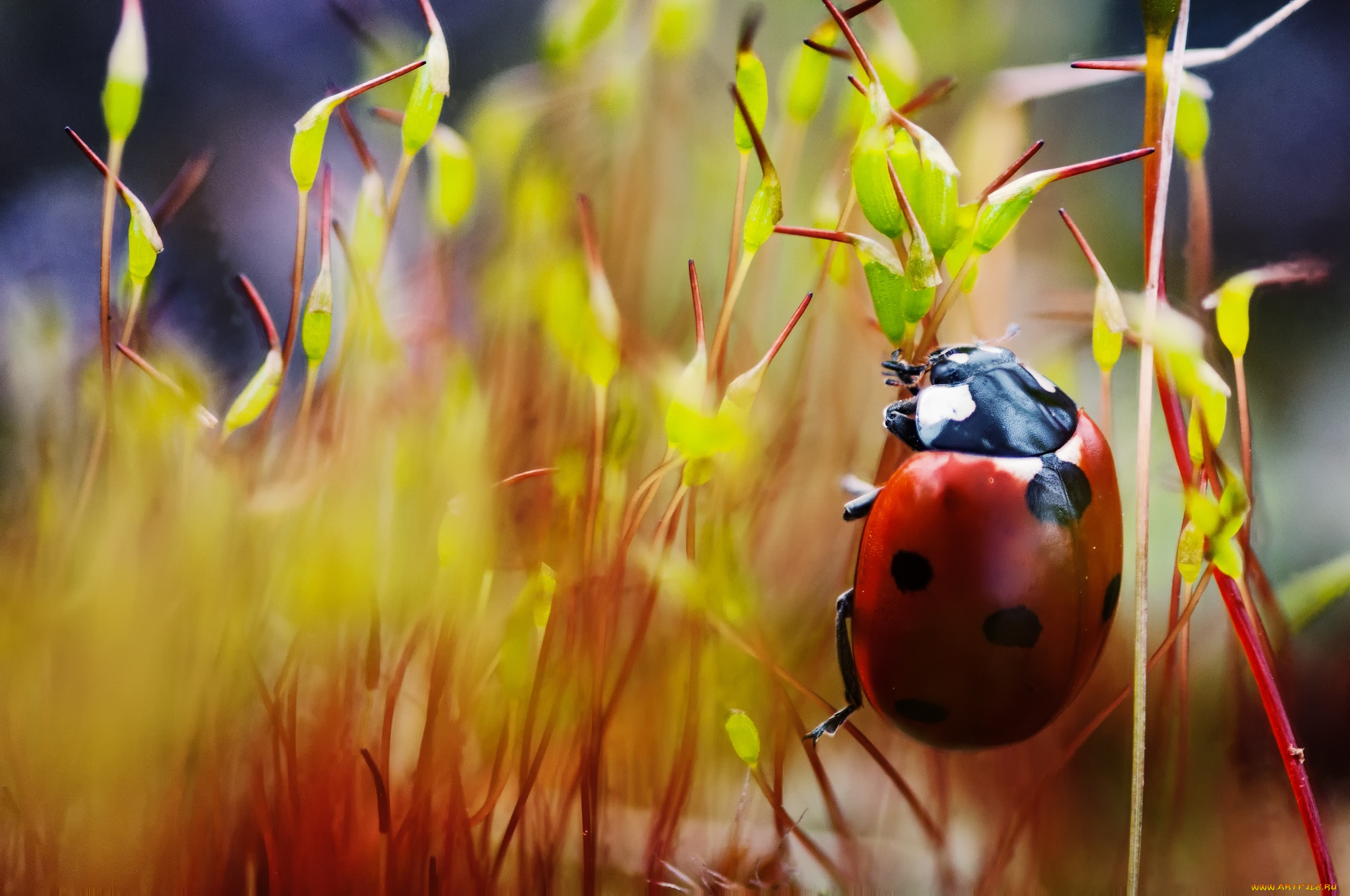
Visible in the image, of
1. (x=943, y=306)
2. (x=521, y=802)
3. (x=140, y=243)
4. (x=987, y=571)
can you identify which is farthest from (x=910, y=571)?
(x=140, y=243)

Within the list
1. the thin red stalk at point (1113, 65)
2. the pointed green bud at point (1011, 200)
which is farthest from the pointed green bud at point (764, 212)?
the thin red stalk at point (1113, 65)

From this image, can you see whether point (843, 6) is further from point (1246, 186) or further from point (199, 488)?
point (199, 488)

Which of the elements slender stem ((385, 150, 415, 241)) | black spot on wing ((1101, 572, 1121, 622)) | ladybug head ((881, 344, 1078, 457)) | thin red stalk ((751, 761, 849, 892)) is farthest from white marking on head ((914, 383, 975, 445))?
slender stem ((385, 150, 415, 241))

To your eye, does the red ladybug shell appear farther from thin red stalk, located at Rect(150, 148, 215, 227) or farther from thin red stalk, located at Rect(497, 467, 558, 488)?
thin red stalk, located at Rect(150, 148, 215, 227)

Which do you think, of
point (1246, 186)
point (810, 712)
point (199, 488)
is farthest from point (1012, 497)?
point (199, 488)

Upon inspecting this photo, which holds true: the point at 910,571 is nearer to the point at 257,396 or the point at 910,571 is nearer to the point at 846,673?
the point at 846,673
